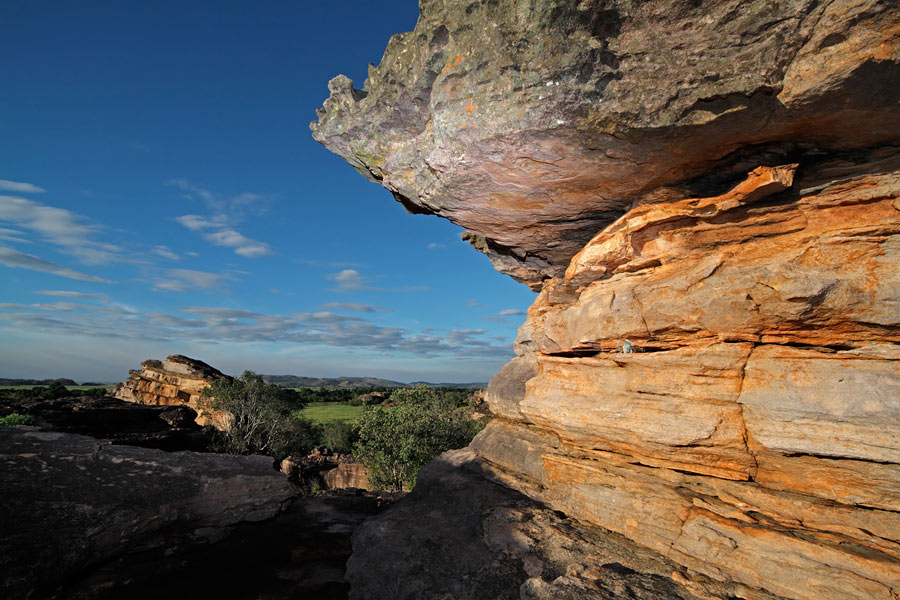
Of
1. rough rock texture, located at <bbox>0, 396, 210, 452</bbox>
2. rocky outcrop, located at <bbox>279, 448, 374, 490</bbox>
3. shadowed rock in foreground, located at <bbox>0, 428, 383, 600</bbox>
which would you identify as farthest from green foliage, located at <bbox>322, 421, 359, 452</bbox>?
shadowed rock in foreground, located at <bbox>0, 428, 383, 600</bbox>

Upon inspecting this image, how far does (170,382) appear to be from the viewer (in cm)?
5488

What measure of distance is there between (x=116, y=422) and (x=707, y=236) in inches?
1860

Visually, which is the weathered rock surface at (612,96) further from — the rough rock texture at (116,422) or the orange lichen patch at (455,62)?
the rough rock texture at (116,422)

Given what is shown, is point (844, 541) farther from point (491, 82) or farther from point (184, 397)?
point (184, 397)

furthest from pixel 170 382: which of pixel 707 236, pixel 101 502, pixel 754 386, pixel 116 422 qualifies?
pixel 754 386

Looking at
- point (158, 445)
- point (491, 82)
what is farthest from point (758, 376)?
point (158, 445)

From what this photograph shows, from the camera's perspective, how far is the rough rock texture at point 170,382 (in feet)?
177

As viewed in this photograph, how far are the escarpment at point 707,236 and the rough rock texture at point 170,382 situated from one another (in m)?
54.3

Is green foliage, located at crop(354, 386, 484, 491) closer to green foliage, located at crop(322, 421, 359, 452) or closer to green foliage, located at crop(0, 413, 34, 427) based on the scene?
green foliage, located at crop(0, 413, 34, 427)

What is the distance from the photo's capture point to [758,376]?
882 cm

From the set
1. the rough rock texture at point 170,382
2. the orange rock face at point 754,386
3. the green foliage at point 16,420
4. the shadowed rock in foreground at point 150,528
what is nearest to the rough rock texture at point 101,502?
the shadowed rock in foreground at point 150,528

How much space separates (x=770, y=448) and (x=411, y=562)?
942cm

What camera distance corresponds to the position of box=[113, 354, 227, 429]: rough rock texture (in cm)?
5403

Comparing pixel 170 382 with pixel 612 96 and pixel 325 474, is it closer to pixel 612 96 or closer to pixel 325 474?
pixel 325 474
